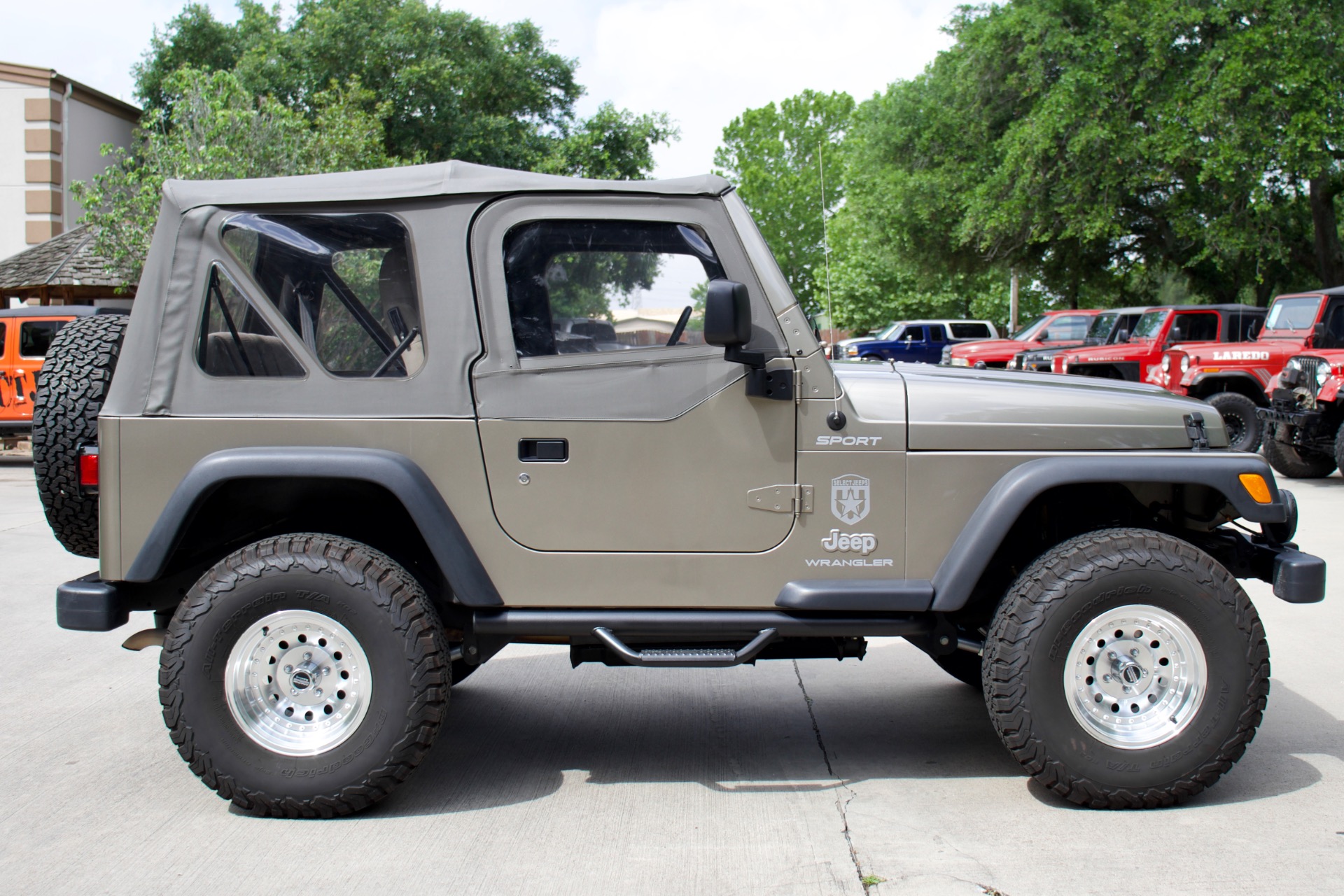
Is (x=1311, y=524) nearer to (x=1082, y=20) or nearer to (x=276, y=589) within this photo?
(x=276, y=589)

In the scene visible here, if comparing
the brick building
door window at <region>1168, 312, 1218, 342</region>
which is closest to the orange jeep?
the brick building

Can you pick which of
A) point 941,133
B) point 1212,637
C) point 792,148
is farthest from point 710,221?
point 792,148

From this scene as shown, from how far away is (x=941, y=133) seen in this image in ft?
76.8

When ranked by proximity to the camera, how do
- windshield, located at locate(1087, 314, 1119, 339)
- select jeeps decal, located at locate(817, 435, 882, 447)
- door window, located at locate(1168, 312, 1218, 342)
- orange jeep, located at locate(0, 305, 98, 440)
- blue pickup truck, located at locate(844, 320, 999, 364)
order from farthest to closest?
blue pickup truck, located at locate(844, 320, 999, 364) → windshield, located at locate(1087, 314, 1119, 339) → door window, located at locate(1168, 312, 1218, 342) → orange jeep, located at locate(0, 305, 98, 440) → select jeeps decal, located at locate(817, 435, 882, 447)

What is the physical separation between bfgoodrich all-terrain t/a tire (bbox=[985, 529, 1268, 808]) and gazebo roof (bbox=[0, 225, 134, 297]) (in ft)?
63.4

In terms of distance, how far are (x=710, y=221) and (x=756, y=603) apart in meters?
1.30

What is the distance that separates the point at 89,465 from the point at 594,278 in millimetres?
1857

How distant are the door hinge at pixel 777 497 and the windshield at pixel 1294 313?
12.7 m

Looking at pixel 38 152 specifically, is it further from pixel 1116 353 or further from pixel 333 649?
pixel 333 649

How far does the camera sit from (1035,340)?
23.0m

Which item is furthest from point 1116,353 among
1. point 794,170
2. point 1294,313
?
point 794,170

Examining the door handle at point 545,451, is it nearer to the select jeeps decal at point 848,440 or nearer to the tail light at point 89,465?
the select jeeps decal at point 848,440

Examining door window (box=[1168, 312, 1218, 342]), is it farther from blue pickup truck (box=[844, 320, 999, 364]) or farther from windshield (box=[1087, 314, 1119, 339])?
blue pickup truck (box=[844, 320, 999, 364])

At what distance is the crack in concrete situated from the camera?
3355 millimetres
